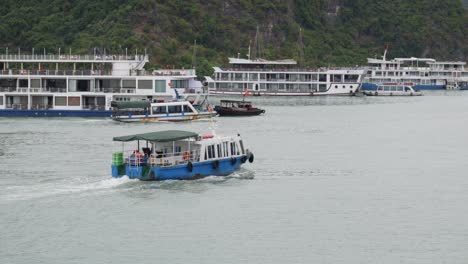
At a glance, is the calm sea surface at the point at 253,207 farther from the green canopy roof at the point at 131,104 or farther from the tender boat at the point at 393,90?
the tender boat at the point at 393,90

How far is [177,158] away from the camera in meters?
51.4

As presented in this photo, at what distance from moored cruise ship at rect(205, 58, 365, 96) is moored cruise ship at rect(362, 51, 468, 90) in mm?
13278

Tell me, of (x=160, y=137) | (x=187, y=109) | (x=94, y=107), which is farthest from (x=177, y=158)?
(x=94, y=107)

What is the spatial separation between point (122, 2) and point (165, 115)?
4074 inches

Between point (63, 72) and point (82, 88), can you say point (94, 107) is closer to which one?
point (82, 88)

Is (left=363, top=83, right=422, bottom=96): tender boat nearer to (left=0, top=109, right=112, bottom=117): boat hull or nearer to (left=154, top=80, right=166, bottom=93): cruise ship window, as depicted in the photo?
(left=154, top=80, right=166, bottom=93): cruise ship window

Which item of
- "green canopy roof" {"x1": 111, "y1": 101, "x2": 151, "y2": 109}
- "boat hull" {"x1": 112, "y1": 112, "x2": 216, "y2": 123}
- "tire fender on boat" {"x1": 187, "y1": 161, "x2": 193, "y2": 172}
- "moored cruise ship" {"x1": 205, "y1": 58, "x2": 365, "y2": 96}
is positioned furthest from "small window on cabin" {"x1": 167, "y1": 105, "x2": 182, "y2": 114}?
"moored cruise ship" {"x1": 205, "y1": 58, "x2": 365, "y2": 96}

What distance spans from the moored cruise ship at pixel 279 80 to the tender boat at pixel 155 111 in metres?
59.2

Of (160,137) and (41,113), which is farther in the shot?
(41,113)

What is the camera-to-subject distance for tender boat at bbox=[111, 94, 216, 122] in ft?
291

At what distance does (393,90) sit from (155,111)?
7821 cm

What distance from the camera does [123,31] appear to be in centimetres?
17612

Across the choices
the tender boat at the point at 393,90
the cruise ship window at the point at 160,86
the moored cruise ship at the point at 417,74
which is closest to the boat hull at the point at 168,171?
the cruise ship window at the point at 160,86

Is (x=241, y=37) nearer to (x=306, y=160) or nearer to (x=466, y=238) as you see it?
(x=306, y=160)
